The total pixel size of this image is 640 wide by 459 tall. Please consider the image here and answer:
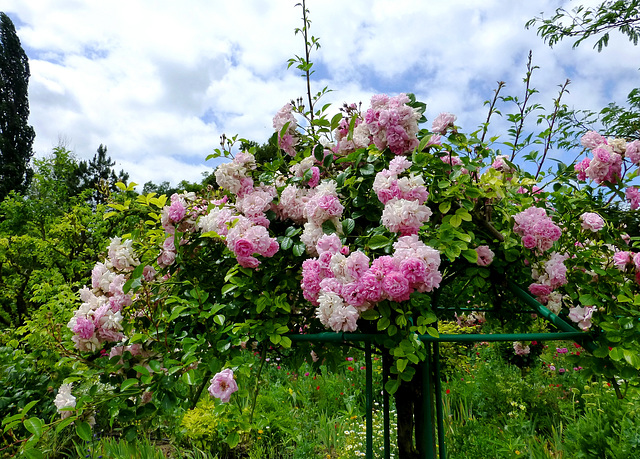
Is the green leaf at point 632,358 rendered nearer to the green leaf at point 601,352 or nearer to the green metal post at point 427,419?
the green leaf at point 601,352

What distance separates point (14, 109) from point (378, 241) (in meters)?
22.7

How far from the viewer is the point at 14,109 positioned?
1842 centimetres

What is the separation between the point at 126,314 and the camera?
1426 mm

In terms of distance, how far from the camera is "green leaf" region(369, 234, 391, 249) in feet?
3.55

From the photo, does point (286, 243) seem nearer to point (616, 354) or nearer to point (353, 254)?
point (353, 254)

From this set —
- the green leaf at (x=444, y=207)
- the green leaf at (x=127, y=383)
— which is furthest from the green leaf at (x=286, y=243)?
the green leaf at (x=127, y=383)

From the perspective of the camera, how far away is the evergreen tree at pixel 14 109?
1772 cm

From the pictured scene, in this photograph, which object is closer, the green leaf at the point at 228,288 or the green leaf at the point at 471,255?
the green leaf at the point at 471,255

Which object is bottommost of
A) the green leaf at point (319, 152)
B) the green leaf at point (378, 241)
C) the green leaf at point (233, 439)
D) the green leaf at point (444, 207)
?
the green leaf at point (233, 439)

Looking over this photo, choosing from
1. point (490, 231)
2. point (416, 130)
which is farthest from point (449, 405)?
point (416, 130)

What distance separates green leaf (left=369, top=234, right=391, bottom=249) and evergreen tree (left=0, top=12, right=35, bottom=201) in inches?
809

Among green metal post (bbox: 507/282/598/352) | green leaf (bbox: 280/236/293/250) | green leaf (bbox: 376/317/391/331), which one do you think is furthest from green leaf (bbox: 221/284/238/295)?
green metal post (bbox: 507/282/598/352)

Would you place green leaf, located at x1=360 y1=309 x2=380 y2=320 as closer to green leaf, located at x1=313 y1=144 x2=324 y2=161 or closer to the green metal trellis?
the green metal trellis

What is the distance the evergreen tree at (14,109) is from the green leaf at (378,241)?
20.5 m
